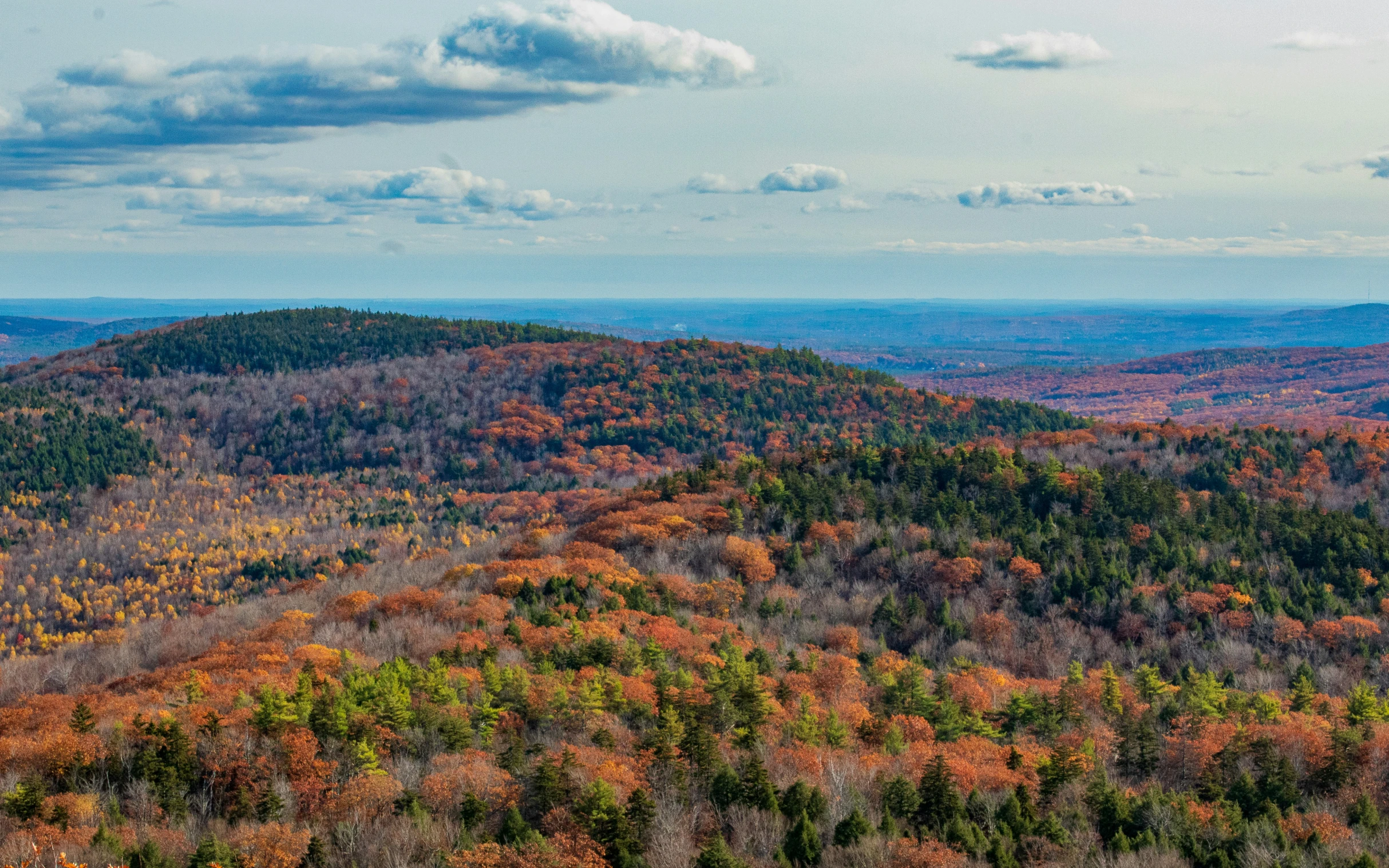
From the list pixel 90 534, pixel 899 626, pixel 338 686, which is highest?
pixel 338 686

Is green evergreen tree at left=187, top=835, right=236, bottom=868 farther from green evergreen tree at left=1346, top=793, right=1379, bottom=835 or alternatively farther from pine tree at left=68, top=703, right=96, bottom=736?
green evergreen tree at left=1346, top=793, right=1379, bottom=835

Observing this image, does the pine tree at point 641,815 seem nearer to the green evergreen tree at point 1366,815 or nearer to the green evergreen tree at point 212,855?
the green evergreen tree at point 212,855

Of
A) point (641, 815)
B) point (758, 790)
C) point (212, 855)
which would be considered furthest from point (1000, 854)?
point (212, 855)

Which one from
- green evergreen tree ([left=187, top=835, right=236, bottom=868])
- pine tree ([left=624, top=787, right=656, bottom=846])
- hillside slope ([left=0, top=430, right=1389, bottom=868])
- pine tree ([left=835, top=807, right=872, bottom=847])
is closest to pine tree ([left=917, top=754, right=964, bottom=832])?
hillside slope ([left=0, top=430, right=1389, bottom=868])

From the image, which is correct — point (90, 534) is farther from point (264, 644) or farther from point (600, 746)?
point (600, 746)

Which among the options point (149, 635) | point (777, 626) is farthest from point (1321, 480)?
point (149, 635)

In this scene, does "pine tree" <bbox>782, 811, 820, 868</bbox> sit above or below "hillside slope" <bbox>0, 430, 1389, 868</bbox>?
above
